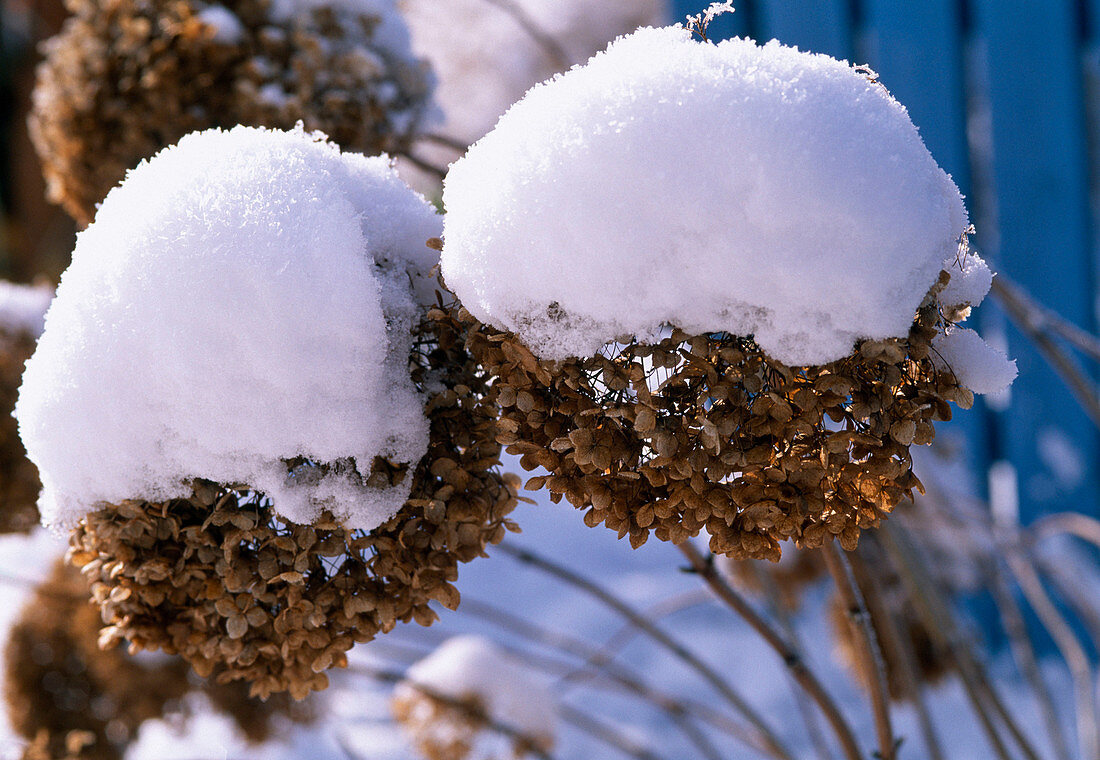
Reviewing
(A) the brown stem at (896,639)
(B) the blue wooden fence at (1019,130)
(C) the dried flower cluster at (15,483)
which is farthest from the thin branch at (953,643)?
(B) the blue wooden fence at (1019,130)

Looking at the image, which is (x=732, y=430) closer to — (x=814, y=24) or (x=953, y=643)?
(x=953, y=643)

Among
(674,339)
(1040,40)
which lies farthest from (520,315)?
(1040,40)

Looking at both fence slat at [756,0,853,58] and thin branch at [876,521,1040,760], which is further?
fence slat at [756,0,853,58]

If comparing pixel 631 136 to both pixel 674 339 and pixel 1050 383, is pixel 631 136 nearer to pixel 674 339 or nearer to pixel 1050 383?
pixel 674 339

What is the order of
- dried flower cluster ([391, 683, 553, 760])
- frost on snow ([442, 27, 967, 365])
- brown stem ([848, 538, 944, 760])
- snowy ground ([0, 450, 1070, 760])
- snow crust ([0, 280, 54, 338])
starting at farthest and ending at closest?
snowy ground ([0, 450, 1070, 760]) < dried flower cluster ([391, 683, 553, 760]) < snow crust ([0, 280, 54, 338]) < brown stem ([848, 538, 944, 760]) < frost on snow ([442, 27, 967, 365])

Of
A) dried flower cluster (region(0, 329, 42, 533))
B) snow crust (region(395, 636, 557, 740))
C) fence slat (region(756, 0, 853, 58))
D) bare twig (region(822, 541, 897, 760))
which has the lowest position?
bare twig (region(822, 541, 897, 760))

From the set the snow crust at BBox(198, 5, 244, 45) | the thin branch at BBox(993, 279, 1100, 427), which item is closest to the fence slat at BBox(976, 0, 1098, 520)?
the thin branch at BBox(993, 279, 1100, 427)

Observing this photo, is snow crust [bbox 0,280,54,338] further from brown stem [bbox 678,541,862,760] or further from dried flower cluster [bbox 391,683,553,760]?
brown stem [bbox 678,541,862,760]
